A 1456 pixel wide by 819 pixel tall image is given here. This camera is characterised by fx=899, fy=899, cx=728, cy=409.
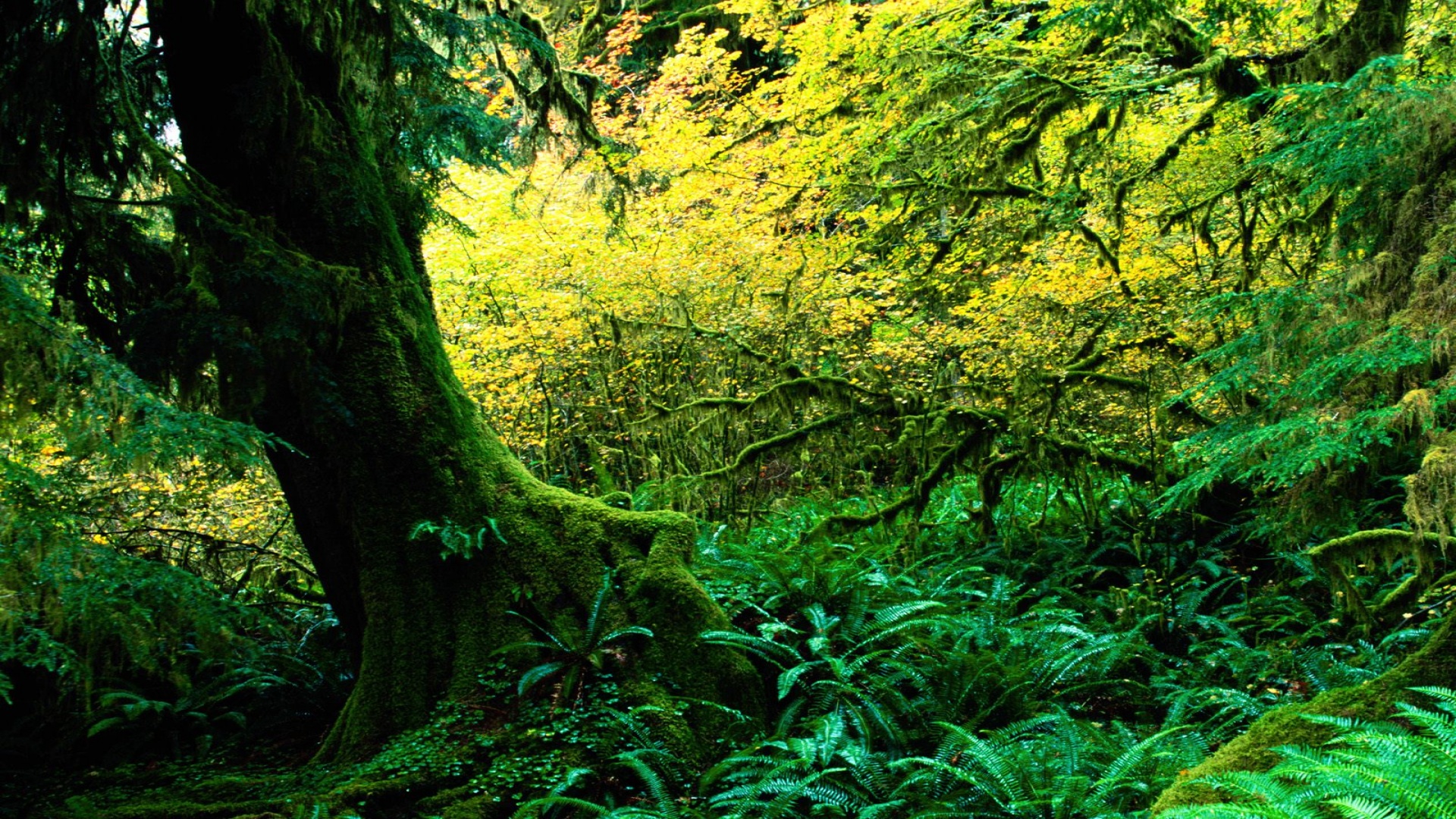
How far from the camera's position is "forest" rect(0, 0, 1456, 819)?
3502mm

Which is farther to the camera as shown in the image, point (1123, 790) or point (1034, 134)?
point (1034, 134)

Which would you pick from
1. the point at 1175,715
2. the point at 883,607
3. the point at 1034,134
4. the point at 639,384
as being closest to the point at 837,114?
the point at 1034,134

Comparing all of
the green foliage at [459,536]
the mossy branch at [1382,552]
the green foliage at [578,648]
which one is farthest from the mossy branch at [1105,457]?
the green foliage at [459,536]

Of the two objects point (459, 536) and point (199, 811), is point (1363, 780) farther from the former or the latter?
point (199, 811)

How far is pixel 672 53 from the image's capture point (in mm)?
16375

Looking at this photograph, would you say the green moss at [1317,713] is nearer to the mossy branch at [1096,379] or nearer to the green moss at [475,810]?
the green moss at [475,810]

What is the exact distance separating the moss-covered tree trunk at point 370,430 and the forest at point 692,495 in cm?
3

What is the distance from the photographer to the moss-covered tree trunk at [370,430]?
4.60 meters

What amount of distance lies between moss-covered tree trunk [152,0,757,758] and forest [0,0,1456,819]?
1.1 inches

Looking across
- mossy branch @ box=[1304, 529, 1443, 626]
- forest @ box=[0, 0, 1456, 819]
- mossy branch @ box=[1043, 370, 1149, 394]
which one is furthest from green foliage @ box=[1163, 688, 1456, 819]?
mossy branch @ box=[1043, 370, 1149, 394]

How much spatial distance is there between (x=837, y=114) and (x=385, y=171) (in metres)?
6.64

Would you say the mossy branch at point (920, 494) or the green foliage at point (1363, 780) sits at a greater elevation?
the green foliage at point (1363, 780)

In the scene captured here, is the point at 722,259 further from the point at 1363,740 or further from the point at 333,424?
the point at 1363,740

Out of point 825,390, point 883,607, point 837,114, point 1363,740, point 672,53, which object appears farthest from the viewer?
point 672,53
